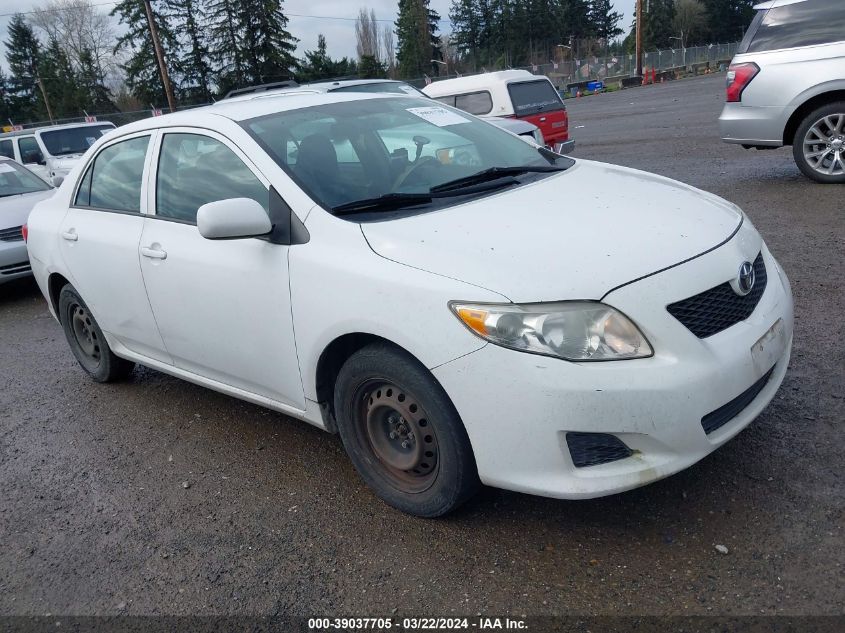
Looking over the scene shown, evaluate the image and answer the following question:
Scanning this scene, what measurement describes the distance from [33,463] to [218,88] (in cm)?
5883

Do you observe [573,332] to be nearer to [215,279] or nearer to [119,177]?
[215,279]

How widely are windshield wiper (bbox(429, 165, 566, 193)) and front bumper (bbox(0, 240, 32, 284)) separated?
19.8 ft

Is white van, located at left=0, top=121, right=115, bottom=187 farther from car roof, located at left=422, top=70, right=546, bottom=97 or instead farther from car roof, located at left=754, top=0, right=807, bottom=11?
car roof, located at left=754, top=0, right=807, bottom=11

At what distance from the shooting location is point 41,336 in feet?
21.5

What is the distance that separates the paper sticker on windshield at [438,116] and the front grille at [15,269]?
18.4 ft

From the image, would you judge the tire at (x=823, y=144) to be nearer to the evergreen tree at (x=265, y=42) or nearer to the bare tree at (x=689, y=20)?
the evergreen tree at (x=265, y=42)

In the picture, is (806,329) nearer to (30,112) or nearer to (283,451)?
(283,451)

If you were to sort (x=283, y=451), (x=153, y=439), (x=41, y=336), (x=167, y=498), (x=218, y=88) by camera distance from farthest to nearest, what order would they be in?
1. (x=218, y=88)
2. (x=41, y=336)
3. (x=153, y=439)
4. (x=283, y=451)
5. (x=167, y=498)

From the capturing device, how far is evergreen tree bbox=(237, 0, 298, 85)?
189 feet

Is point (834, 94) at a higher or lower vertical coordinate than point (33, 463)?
higher

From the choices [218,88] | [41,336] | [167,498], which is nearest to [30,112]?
[218,88]

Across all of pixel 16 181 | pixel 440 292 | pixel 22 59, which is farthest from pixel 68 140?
pixel 22 59

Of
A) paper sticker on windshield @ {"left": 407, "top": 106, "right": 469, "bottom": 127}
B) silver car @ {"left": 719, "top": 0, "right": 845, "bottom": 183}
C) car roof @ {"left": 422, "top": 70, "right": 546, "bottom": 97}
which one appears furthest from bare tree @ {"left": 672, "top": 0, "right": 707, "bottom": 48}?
paper sticker on windshield @ {"left": 407, "top": 106, "right": 469, "bottom": 127}

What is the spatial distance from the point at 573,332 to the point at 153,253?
93.6 inches
